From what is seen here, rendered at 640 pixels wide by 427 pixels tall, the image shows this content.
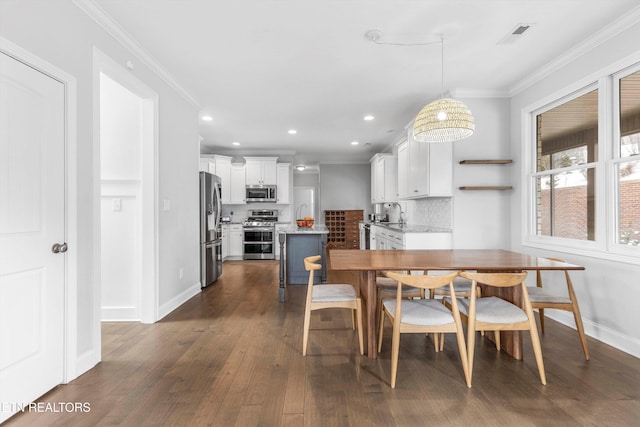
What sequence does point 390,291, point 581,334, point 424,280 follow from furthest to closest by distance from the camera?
point 390,291, point 581,334, point 424,280

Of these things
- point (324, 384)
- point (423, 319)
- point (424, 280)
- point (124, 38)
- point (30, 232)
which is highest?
point (124, 38)

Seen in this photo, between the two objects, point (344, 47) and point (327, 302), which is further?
point (344, 47)

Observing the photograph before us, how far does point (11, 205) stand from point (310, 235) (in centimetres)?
368

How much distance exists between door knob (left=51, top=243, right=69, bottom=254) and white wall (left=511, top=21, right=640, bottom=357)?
13.0 feet

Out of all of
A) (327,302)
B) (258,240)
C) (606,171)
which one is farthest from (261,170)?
(606,171)

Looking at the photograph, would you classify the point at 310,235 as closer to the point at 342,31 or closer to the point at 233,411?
the point at 342,31

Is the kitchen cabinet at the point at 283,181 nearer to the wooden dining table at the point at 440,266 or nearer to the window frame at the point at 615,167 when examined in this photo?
the wooden dining table at the point at 440,266

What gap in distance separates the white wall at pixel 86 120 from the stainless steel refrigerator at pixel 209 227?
80 cm

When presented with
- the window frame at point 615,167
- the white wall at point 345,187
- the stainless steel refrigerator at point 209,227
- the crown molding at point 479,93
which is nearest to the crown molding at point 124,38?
the stainless steel refrigerator at point 209,227

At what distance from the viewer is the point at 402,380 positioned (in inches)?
87.0

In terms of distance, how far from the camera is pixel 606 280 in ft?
9.35

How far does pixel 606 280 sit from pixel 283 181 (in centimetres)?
606

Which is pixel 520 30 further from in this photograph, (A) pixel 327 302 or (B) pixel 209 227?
(B) pixel 209 227

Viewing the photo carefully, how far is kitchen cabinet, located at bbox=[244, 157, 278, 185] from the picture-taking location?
767 cm
